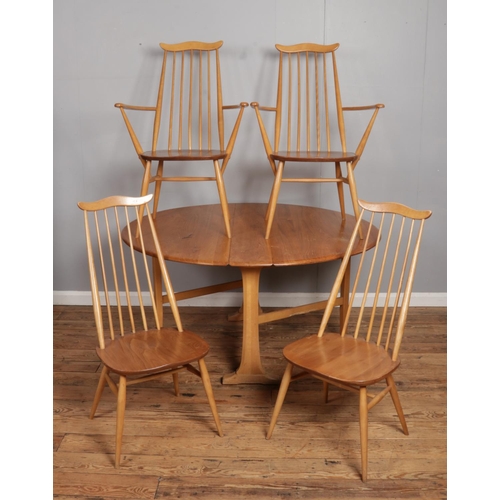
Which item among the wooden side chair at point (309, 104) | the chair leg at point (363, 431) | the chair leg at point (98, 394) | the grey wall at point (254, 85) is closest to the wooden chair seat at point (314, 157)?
the wooden side chair at point (309, 104)

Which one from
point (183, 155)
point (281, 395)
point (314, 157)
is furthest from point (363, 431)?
point (183, 155)

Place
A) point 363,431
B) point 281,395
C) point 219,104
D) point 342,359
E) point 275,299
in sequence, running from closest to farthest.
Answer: point 363,431 < point 342,359 < point 281,395 < point 219,104 < point 275,299

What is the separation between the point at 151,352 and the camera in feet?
7.77

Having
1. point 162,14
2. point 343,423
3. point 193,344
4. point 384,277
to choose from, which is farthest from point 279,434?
point 162,14

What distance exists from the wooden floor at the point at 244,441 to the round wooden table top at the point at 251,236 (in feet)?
2.15

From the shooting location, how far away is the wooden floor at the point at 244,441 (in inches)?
86.6

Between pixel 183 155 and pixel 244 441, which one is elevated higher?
pixel 183 155

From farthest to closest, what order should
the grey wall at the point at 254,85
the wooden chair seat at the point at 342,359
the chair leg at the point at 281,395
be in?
the grey wall at the point at 254,85
the chair leg at the point at 281,395
the wooden chair seat at the point at 342,359

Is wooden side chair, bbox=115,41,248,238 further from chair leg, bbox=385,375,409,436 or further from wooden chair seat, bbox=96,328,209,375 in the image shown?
chair leg, bbox=385,375,409,436

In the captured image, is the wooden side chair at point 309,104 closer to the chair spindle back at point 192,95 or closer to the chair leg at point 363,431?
the chair spindle back at point 192,95

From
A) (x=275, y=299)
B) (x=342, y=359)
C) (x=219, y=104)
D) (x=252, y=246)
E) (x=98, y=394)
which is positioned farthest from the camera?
(x=275, y=299)

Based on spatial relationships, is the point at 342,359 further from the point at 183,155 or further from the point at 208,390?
the point at 183,155

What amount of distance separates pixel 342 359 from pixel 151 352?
28.7 inches

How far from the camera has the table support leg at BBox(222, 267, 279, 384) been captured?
2842mm
